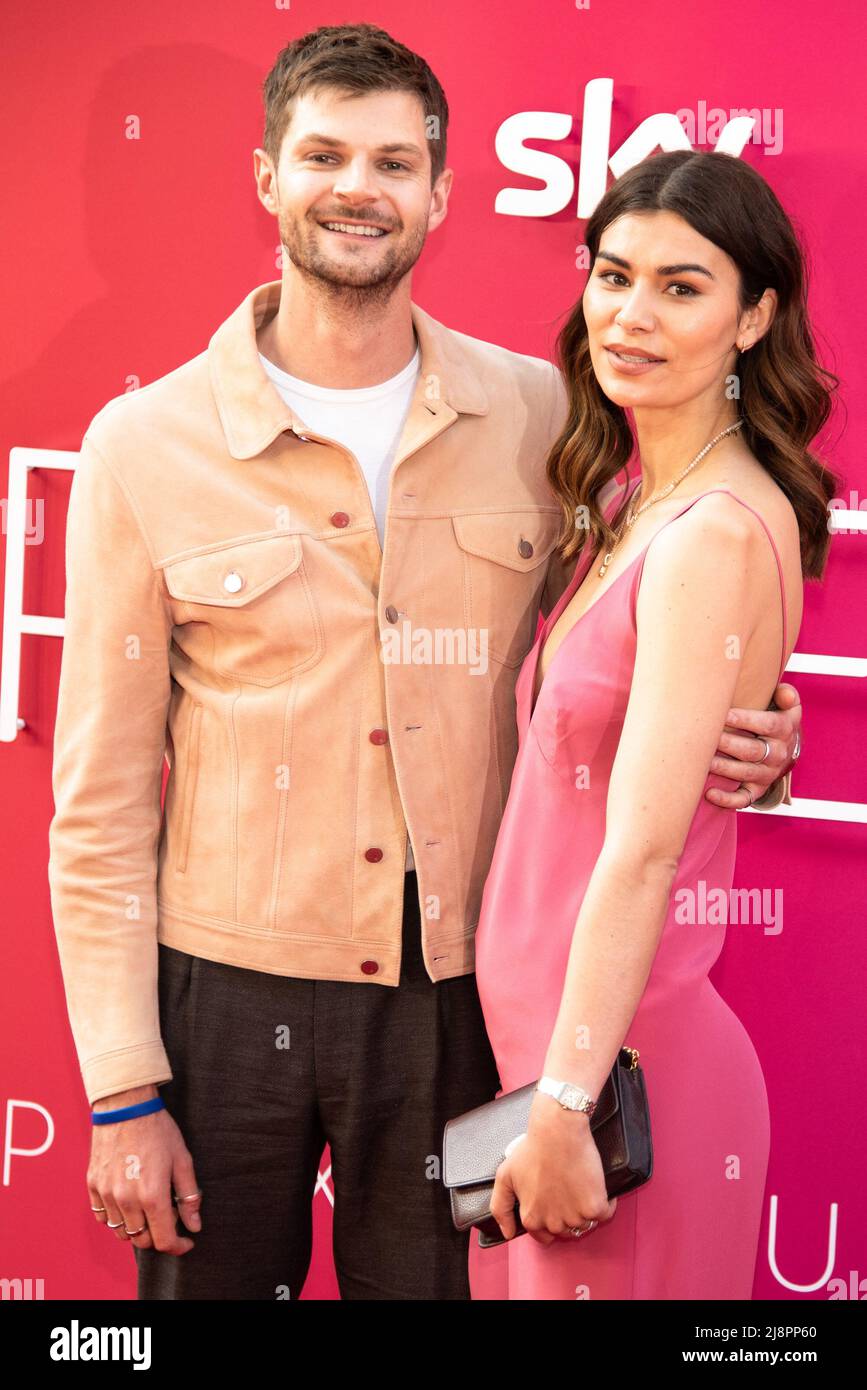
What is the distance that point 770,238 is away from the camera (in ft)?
6.18

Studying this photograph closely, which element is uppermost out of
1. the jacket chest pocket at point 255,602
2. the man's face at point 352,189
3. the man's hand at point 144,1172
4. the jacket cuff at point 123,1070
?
the man's face at point 352,189

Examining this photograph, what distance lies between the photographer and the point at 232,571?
2027mm

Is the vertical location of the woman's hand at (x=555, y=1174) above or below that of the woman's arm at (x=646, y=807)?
below

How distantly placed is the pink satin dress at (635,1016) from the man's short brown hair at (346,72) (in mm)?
797

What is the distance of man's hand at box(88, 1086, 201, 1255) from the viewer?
2.05 metres

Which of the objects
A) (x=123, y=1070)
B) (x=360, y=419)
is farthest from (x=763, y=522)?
(x=123, y=1070)

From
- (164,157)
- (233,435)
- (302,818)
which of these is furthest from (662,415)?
(164,157)

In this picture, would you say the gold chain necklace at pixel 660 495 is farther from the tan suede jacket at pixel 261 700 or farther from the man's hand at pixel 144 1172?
the man's hand at pixel 144 1172

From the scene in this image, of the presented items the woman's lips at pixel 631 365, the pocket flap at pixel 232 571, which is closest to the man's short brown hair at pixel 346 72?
the woman's lips at pixel 631 365

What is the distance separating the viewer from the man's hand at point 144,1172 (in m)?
2.05

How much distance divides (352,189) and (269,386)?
0.99ft

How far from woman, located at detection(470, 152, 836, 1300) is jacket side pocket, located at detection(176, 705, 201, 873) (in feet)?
1.53

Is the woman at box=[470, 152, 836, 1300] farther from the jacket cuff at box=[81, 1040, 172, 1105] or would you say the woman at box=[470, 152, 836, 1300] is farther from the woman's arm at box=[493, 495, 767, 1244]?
the jacket cuff at box=[81, 1040, 172, 1105]

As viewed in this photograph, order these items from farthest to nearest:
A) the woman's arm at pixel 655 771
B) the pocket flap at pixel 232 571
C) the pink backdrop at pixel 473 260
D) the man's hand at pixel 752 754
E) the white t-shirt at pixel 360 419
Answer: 1. the pink backdrop at pixel 473 260
2. the white t-shirt at pixel 360 419
3. the pocket flap at pixel 232 571
4. the man's hand at pixel 752 754
5. the woman's arm at pixel 655 771
